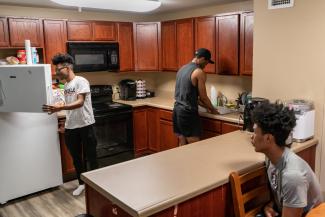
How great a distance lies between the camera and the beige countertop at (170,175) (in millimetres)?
1558

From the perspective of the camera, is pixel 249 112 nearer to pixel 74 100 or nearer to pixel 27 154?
pixel 74 100

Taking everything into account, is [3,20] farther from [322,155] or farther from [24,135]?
[322,155]

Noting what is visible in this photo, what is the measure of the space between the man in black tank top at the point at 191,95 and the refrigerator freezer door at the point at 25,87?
139cm

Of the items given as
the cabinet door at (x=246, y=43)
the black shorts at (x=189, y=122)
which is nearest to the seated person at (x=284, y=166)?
the black shorts at (x=189, y=122)

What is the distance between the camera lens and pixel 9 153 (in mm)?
3336

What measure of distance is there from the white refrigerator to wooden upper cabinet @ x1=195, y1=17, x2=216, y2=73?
76.4 inches

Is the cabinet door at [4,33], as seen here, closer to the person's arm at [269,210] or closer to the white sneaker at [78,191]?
the white sneaker at [78,191]

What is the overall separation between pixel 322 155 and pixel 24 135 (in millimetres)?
2908

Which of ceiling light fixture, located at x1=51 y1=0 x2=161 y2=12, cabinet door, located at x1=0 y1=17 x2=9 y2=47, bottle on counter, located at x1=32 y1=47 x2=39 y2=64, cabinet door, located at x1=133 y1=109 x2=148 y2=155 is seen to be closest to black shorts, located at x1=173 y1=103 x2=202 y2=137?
cabinet door, located at x1=133 y1=109 x2=148 y2=155

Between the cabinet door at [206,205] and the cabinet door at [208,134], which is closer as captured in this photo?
the cabinet door at [206,205]

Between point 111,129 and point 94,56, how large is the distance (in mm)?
1014

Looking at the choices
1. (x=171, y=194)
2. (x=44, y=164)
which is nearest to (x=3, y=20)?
(x=44, y=164)

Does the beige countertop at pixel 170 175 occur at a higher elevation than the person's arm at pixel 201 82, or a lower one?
lower

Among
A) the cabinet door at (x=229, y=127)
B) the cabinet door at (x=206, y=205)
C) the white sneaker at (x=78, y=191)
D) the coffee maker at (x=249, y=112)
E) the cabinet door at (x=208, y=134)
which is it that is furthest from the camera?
the cabinet door at (x=208, y=134)
